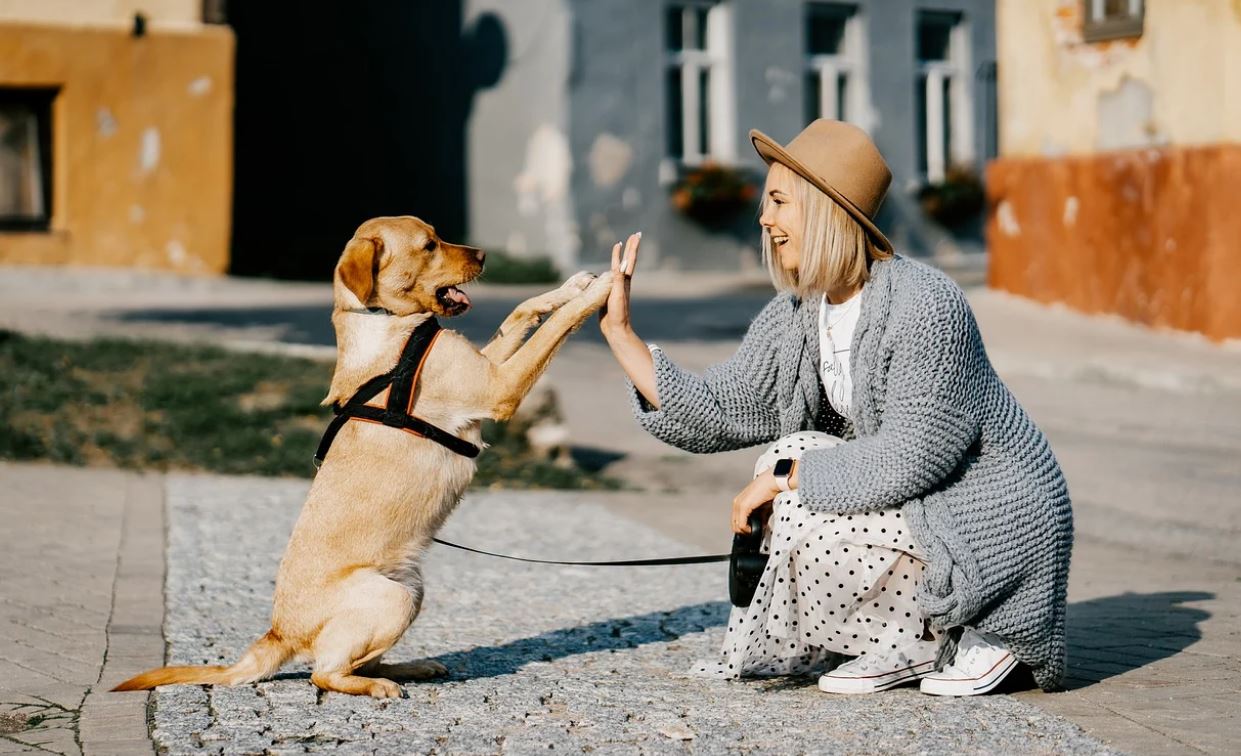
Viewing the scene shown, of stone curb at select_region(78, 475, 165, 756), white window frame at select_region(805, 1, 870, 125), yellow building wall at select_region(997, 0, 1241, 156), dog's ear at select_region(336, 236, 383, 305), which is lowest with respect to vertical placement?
stone curb at select_region(78, 475, 165, 756)

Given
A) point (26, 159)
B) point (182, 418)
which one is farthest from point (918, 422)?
point (26, 159)

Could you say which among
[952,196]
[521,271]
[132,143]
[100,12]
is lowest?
[521,271]

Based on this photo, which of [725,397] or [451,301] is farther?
[451,301]

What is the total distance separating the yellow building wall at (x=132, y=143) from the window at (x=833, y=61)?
28.6ft

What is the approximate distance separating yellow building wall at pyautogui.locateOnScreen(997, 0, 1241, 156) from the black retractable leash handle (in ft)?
28.3

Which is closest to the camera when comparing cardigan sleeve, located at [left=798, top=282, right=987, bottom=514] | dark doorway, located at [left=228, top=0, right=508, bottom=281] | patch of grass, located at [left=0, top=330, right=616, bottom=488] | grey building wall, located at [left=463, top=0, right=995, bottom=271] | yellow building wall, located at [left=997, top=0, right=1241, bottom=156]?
cardigan sleeve, located at [left=798, top=282, right=987, bottom=514]

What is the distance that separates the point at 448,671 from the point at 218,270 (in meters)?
14.5

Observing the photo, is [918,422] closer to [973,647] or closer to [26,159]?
[973,647]

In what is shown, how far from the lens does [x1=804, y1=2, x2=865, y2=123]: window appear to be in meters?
22.6

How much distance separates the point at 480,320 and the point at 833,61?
936cm

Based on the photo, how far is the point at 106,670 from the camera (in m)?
Answer: 4.79

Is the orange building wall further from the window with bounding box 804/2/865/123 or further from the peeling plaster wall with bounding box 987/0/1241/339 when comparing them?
the window with bounding box 804/2/865/123

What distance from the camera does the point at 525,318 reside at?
4.88 metres

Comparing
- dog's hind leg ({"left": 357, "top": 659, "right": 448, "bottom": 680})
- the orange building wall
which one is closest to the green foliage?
the orange building wall
